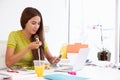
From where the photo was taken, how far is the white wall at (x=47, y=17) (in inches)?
99.3

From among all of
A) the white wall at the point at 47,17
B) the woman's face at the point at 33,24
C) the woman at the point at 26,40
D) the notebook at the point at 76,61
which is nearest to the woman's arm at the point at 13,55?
the woman at the point at 26,40

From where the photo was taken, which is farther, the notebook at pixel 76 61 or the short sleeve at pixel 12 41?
the short sleeve at pixel 12 41

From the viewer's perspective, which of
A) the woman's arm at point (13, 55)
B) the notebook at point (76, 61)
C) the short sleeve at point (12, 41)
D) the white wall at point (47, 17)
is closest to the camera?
the notebook at point (76, 61)

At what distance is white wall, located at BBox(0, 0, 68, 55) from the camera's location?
252 centimetres

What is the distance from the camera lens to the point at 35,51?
6.52 feet

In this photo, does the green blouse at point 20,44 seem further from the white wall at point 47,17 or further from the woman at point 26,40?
the white wall at point 47,17


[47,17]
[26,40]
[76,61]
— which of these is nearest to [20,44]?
[26,40]

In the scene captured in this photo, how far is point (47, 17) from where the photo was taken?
320 centimetres

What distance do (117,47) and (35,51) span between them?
1.95 meters

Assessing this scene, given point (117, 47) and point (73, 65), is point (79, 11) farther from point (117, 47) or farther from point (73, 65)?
point (73, 65)

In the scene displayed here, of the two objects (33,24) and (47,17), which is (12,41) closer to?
(33,24)

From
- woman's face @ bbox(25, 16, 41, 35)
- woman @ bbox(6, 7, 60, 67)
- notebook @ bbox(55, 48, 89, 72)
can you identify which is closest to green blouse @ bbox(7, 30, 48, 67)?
woman @ bbox(6, 7, 60, 67)

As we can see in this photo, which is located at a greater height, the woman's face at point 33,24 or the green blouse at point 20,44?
the woman's face at point 33,24

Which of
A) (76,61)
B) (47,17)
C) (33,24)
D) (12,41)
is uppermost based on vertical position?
(47,17)
